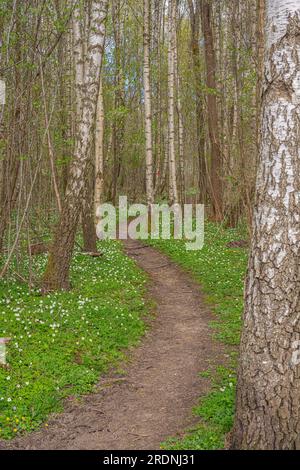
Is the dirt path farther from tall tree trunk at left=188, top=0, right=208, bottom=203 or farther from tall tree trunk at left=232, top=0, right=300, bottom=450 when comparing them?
tall tree trunk at left=188, top=0, right=208, bottom=203

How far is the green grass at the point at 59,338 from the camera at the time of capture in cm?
641

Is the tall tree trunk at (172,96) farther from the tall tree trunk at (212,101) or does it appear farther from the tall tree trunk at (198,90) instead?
the tall tree trunk at (212,101)

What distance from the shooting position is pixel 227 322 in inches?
391

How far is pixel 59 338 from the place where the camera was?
8086 mm

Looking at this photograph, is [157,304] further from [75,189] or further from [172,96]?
[172,96]

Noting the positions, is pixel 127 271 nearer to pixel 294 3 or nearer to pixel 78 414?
pixel 78 414

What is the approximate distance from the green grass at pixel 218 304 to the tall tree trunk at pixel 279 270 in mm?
866

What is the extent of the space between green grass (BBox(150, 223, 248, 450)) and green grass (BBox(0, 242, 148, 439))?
5.69 ft

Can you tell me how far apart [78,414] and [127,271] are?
6.98 metres

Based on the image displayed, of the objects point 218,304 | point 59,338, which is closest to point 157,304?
point 218,304

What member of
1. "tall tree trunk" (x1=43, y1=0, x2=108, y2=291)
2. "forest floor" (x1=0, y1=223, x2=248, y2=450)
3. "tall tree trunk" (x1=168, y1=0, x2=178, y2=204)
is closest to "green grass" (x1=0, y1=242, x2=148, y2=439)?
"forest floor" (x1=0, y1=223, x2=248, y2=450)

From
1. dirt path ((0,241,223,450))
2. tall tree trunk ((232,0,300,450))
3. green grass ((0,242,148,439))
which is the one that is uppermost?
tall tree trunk ((232,0,300,450))

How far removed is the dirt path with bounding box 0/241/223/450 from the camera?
5.88 meters

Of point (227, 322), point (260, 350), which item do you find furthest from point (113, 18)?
point (260, 350)
